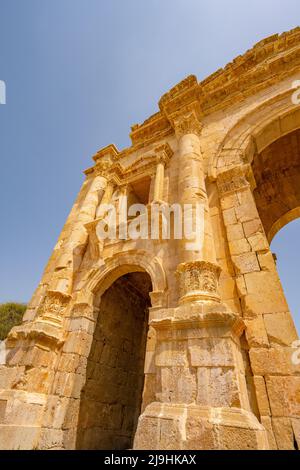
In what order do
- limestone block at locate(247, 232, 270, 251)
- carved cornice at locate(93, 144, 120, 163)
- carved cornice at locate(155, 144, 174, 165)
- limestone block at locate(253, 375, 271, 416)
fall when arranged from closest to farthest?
limestone block at locate(253, 375, 271, 416) < limestone block at locate(247, 232, 270, 251) < carved cornice at locate(155, 144, 174, 165) < carved cornice at locate(93, 144, 120, 163)

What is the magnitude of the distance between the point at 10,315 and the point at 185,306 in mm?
22332

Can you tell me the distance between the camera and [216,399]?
8.63ft

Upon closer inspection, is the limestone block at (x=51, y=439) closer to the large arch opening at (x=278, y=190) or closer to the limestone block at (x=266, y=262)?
the limestone block at (x=266, y=262)

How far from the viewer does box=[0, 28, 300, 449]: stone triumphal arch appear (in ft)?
9.25

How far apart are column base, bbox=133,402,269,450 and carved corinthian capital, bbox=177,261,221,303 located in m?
1.35

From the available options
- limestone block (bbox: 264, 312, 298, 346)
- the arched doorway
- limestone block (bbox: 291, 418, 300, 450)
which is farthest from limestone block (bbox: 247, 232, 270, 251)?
the arched doorway

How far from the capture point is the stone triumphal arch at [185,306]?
111 inches

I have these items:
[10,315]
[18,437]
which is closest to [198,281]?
[18,437]

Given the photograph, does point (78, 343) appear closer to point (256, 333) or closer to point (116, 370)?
point (116, 370)

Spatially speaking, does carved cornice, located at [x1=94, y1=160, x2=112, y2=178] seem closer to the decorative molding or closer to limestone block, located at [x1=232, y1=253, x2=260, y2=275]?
the decorative molding

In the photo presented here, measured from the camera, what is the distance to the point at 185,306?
337 cm

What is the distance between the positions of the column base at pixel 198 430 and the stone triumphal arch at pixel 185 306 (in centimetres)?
1
